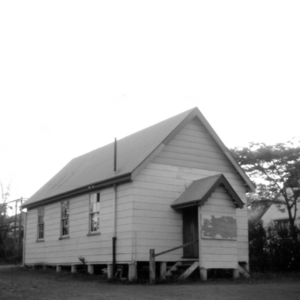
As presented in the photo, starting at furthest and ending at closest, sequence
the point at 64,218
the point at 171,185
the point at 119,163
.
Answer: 1. the point at 64,218
2. the point at 119,163
3. the point at 171,185

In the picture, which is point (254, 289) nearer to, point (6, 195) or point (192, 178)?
point (192, 178)

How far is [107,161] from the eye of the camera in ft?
72.1

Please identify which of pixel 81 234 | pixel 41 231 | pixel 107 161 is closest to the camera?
pixel 81 234

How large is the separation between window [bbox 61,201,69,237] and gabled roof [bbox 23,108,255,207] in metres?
0.41

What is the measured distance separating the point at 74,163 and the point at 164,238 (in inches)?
433

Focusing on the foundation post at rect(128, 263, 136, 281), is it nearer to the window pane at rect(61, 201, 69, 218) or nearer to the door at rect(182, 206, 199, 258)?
the door at rect(182, 206, 199, 258)

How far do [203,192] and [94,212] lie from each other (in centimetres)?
501

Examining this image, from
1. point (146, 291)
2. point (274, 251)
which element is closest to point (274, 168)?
point (274, 251)

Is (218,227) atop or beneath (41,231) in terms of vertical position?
atop

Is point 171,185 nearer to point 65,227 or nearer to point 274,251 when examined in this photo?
point 65,227

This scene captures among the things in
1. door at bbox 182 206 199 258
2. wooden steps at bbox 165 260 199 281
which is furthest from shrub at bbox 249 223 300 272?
wooden steps at bbox 165 260 199 281

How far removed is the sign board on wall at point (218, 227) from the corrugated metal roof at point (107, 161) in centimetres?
319

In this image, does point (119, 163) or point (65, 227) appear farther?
point (65, 227)
